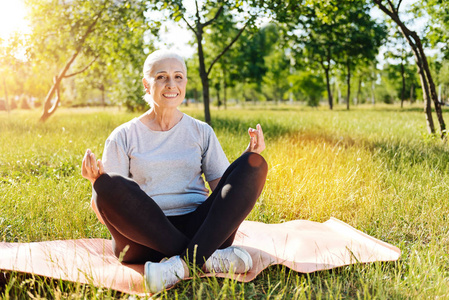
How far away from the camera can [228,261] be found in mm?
2480

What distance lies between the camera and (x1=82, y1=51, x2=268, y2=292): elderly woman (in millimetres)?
2230

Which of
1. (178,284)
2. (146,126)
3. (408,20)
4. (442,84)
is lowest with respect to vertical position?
(178,284)

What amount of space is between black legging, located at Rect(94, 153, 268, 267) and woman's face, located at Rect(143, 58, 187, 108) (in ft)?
2.13

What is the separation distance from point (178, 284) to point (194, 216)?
450 mm

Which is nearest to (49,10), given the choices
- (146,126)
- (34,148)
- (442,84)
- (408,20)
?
(34,148)

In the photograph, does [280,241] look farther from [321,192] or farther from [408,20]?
[408,20]

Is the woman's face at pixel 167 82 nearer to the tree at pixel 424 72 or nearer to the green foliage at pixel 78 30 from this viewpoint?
the tree at pixel 424 72

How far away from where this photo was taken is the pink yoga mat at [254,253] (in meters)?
2.40

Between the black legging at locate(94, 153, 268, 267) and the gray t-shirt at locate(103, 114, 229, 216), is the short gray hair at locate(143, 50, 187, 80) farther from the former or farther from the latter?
the black legging at locate(94, 153, 268, 267)

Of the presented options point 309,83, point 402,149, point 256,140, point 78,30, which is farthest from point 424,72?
point 309,83

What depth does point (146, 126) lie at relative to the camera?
272 centimetres

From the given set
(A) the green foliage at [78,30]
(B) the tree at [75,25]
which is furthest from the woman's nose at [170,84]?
(B) the tree at [75,25]

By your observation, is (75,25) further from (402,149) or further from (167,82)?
(167,82)

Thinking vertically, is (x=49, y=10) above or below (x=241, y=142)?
above
